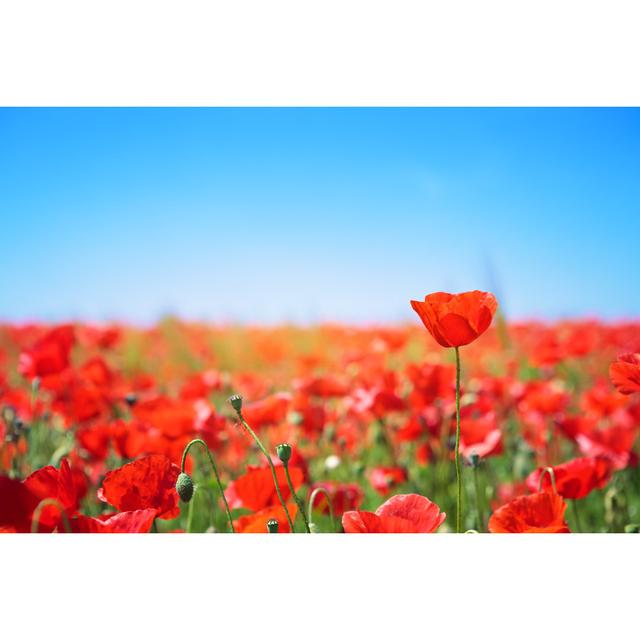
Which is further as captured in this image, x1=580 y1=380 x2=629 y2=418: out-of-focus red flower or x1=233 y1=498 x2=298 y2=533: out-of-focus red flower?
x1=580 y1=380 x2=629 y2=418: out-of-focus red flower

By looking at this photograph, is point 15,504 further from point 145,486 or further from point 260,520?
point 260,520

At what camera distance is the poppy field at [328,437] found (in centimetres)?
85

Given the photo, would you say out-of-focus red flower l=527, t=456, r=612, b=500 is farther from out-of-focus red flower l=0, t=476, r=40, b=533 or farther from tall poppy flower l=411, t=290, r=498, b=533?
out-of-focus red flower l=0, t=476, r=40, b=533

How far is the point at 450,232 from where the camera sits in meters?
1.99

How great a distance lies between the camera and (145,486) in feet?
2.79

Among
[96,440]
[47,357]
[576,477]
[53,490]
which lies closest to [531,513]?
[576,477]

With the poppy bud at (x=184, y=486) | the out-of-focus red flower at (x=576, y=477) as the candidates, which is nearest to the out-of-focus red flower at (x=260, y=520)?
the poppy bud at (x=184, y=486)

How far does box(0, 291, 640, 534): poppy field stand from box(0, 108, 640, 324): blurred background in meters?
0.28

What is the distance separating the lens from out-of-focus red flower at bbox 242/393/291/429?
4.66 feet

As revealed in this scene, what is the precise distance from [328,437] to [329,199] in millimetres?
703
